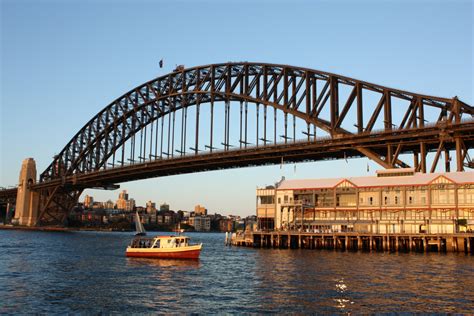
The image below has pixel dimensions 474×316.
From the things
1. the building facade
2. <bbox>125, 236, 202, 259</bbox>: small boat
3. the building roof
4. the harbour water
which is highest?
the building roof

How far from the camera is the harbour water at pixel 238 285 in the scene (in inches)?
1382

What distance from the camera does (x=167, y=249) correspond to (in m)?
67.7

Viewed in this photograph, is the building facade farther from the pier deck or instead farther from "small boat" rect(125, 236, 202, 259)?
"small boat" rect(125, 236, 202, 259)

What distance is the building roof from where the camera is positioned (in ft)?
270

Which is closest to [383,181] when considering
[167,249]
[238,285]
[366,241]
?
[366,241]

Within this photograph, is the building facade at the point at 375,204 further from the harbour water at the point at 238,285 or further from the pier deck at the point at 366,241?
the harbour water at the point at 238,285

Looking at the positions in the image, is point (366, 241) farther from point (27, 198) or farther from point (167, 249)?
point (27, 198)

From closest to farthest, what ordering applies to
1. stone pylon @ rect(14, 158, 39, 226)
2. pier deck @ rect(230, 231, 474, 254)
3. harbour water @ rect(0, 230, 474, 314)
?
harbour water @ rect(0, 230, 474, 314) → pier deck @ rect(230, 231, 474, 254) → stone pylon @ rect(14, 158, 39, 226)

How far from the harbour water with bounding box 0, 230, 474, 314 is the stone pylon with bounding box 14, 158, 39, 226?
114 meters

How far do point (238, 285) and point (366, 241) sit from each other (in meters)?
45.9

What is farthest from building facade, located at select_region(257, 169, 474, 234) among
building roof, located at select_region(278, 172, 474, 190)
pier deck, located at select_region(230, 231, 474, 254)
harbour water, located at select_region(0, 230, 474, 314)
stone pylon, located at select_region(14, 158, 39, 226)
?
stone pylon, located at select_region(14, 158, 39, 226)

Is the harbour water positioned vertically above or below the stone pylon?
below

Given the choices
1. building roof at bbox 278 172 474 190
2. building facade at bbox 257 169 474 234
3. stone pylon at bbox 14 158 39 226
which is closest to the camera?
building facade at bbox 257 169 474 234

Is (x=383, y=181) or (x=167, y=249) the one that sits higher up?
(x=383, y=181)
